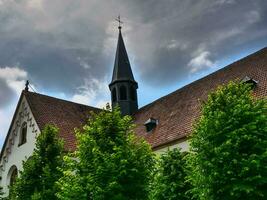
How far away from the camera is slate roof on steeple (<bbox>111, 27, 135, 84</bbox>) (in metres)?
32.1

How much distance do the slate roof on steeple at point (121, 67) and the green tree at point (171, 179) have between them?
16.0 metres

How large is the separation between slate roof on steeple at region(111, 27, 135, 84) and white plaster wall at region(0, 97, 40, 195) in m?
8.16

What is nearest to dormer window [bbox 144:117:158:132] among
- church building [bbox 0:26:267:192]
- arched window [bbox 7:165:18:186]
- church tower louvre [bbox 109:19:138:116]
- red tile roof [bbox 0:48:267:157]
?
church building [bbox 0:26:267:192]

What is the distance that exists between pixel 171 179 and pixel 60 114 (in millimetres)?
13797

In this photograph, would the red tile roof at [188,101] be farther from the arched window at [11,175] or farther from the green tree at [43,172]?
the arched window at [11,175]

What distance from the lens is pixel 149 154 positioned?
14.8m

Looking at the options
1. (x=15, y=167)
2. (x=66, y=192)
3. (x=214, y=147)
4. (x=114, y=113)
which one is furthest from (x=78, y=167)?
(x=15, y=167)

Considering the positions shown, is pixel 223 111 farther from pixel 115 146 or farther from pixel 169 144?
pixel 169 144

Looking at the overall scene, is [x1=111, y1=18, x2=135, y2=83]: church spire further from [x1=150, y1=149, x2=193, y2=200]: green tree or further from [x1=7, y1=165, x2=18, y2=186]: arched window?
[x1=150, y1=149, x2=193, y2=200]: green tree

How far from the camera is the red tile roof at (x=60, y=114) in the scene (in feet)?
83.7

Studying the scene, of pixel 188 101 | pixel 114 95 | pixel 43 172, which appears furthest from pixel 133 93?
pixel 43 172

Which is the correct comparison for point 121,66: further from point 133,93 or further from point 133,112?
point 133,112

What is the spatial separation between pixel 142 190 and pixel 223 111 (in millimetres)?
3985

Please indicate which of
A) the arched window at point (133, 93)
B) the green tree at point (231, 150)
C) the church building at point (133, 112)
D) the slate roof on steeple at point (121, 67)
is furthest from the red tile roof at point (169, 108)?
the green tree at point (231, 150)
